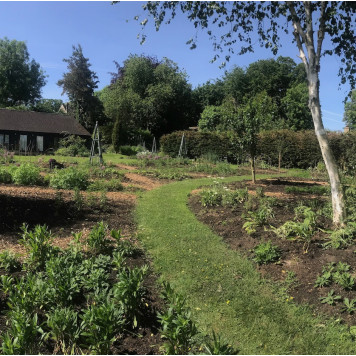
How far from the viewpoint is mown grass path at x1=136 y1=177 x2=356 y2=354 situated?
9.97 feet

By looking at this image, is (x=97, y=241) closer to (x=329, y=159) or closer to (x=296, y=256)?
(x=296, y=256)

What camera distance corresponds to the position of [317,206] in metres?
6.91

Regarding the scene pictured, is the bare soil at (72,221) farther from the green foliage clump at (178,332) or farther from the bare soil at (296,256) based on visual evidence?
the bare soil at (296,256)

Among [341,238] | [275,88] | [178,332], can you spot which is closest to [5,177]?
[178,332]

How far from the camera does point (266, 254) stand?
4.50 m

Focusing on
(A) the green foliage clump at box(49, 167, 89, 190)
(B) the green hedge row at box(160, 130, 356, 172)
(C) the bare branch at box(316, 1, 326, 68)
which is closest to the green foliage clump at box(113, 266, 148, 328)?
(C) the bare branch at box(316, 1, 326, 68)

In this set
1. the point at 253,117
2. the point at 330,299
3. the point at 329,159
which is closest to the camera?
the point at 330,299

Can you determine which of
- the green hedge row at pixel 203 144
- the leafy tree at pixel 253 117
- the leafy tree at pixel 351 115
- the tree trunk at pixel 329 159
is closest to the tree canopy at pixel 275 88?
the leafy tree at pixel 351 115

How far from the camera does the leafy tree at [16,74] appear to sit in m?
47.7

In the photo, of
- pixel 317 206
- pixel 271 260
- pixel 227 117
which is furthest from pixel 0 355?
pixel 227 117

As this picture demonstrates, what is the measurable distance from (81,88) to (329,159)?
38.4 metres

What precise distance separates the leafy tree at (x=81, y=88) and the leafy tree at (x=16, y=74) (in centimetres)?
1296

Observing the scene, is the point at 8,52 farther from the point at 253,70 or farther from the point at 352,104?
the point at 352,104

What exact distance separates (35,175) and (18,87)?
45.7 meters
